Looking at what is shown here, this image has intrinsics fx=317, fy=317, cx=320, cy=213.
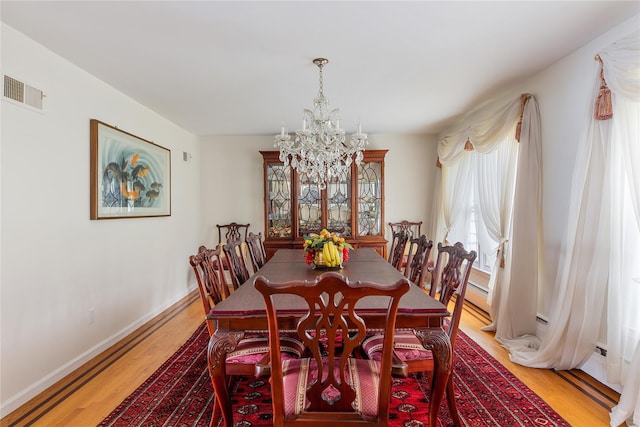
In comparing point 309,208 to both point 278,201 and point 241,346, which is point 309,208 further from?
point 241,346

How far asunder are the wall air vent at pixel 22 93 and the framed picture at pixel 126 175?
1.64 ft

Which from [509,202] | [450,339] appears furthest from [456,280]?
[509,202]

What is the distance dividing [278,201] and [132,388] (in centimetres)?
307

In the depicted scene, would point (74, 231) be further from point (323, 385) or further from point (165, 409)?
point (323, 385)

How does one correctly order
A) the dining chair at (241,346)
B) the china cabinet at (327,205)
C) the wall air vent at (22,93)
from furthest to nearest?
the china cabinet at (327,205) < the wall air vent at (22,93) < the dining chair at (241,346)

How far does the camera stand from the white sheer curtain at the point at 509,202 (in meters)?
2.72

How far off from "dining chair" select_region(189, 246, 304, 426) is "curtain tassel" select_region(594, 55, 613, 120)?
244 cm

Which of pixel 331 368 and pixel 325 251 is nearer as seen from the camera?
pixel 331 368

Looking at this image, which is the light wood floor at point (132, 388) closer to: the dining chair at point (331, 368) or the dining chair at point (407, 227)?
the dining chair at point (331, 368)

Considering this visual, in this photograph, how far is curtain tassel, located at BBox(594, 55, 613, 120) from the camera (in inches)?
80.4

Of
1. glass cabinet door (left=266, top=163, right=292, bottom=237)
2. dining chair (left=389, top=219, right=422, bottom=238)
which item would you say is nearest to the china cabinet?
glass cabinet door (left=266, top=163, right=292, bottom=237)

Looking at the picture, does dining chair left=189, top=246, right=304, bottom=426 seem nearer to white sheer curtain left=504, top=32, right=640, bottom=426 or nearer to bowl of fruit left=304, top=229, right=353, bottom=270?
bowl of fruit left=304, top=229, right=353, bottom=270

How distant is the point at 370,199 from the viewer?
484 centimetres

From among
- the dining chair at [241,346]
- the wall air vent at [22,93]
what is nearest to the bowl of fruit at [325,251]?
the dining chair at [241,346]
